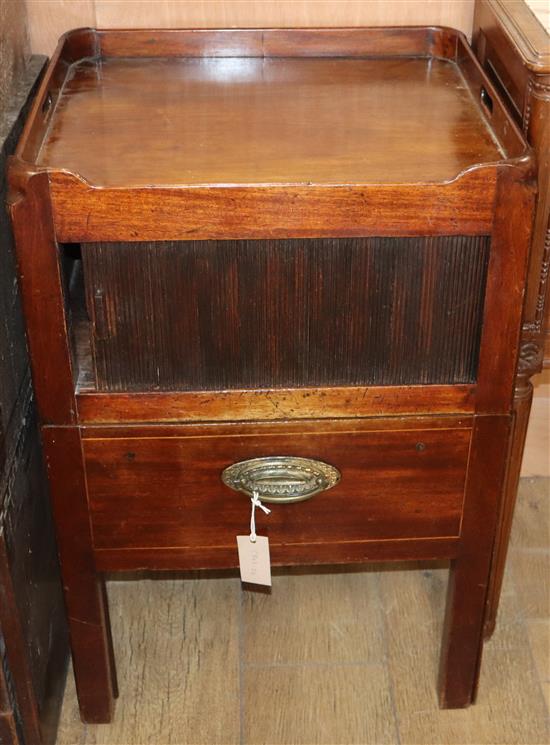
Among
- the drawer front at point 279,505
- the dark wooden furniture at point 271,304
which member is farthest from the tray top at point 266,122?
the drawer front at point 279,505

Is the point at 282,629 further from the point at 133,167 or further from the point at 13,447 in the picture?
the point at 133,167

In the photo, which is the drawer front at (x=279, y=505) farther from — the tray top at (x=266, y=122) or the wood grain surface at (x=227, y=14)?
the wood grain surface at (x=227, y=14)

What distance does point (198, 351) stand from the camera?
40.6 inches

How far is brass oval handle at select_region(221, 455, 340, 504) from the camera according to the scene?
1.08m

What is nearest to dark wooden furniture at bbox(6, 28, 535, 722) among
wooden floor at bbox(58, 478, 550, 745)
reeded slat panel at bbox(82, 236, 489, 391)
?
reeded slat panel at bbox(82, 236, 489, 391)

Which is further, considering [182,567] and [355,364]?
[182,567]

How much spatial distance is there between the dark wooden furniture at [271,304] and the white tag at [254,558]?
15 mm

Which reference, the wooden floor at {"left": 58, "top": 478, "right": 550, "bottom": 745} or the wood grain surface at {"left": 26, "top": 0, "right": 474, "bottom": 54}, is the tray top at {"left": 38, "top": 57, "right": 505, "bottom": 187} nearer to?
the wood grain surface at {"left": 26, "top": 0, "right": 474, "bottom": 54}

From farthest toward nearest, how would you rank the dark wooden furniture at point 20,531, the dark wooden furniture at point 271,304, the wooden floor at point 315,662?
1. the wooden floor at point 315,662
2. the dark wooden furniture at point 20,531
3. the dark wooden furniture at point 271,304

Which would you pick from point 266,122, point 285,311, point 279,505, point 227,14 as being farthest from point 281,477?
point 227,14

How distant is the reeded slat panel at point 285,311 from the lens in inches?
38.7

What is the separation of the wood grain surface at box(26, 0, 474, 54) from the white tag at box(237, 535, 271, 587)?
0.64 metres

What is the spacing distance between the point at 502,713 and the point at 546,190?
65cm

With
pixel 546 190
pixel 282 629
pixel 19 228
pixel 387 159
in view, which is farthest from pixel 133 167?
pixel 282 629
